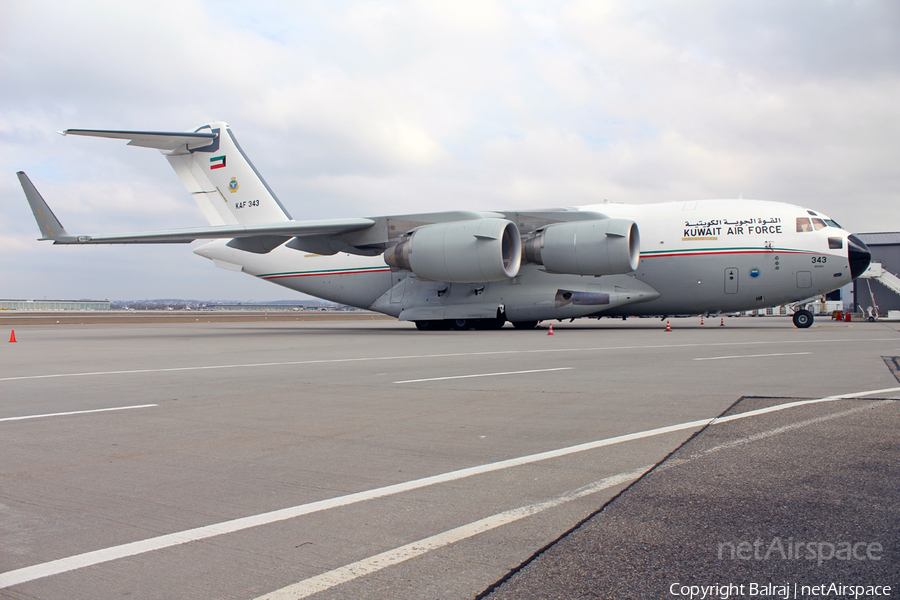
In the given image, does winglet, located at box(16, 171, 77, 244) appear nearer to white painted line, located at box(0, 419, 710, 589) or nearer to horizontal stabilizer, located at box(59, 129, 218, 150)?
horizontal stabilizer, located at box(59, 129, 218, 150)

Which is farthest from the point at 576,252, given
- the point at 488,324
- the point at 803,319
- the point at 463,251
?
the point at 803,319

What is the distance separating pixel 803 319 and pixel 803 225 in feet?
12.6

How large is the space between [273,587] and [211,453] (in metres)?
2.25

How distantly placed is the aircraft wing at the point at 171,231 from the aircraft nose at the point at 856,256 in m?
13.8

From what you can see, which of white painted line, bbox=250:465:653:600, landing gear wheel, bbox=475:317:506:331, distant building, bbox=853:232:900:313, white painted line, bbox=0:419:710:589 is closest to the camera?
white painted line, bbox=250:465:653:600

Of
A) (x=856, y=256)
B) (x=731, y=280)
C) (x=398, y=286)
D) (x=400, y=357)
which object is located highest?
(x=856, y=256)

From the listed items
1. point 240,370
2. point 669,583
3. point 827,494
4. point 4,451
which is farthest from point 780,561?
point 240,370

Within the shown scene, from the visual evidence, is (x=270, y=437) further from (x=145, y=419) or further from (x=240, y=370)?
(x=240, y=370)

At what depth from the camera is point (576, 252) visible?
1833cm

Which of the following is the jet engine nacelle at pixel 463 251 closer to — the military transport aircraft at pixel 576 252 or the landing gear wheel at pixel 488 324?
the military transport aircraft at pixel 576 252

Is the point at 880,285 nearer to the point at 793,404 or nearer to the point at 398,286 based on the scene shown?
the point at 398,286

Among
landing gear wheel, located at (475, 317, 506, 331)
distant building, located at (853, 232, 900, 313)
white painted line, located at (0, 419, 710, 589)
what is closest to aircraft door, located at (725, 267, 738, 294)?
landing gear wheel, located at (475, 317, 506, 331)

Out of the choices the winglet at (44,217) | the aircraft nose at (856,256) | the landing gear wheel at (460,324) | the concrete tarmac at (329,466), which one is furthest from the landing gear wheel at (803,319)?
the winglet at (44,217)

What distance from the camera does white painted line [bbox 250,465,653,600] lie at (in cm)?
231
